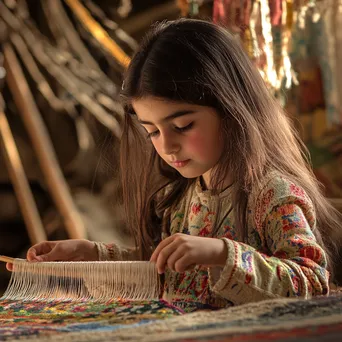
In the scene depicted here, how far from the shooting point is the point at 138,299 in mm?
1309

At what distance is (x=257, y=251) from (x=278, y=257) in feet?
0.20

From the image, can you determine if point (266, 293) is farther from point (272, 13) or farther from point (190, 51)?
point (272, 13)

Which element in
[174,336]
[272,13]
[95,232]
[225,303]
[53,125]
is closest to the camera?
[174,336]

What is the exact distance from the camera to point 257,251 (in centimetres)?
134

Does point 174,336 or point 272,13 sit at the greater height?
point 272,13

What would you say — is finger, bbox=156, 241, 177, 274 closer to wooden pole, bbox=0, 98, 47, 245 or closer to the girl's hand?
the girl's hand

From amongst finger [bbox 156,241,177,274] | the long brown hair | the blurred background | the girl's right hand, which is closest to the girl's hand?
finger [bbox 156,241,177,274]

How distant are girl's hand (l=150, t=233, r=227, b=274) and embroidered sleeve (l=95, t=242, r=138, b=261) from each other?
1.62ft

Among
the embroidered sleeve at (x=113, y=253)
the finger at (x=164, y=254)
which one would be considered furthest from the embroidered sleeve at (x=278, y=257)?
the embroidered sleeve at (x=113, y=253)

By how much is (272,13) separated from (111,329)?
1539 mm

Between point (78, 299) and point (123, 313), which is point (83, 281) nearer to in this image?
point (78, 299)

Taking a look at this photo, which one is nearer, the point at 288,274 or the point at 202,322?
the point at 202,322

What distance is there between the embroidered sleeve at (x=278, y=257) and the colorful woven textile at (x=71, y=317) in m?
0.14

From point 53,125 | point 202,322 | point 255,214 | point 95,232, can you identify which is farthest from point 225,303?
point 53,125
